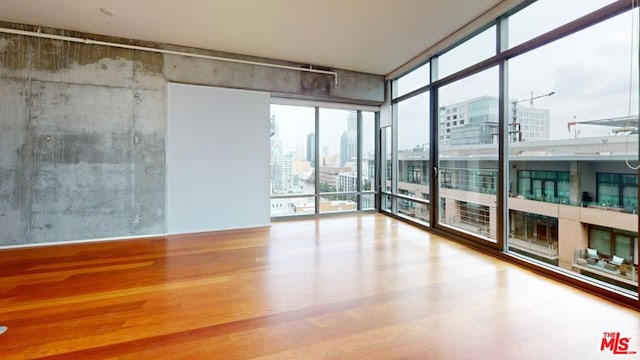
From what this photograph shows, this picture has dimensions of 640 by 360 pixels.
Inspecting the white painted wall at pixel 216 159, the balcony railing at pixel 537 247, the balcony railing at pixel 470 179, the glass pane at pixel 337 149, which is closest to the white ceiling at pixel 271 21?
the white painted wall at pixel 216 159

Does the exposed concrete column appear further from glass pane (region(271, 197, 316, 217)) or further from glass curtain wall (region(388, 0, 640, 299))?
glass pane (region(271, 197, 316, 217))

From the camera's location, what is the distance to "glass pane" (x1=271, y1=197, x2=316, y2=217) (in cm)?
584

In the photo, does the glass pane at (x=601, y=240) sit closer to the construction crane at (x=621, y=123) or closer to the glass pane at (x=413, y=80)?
the construction crane at (x=621, y=123)

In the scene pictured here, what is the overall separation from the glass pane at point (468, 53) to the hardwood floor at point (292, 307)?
2660mm

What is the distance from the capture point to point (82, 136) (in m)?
4.27

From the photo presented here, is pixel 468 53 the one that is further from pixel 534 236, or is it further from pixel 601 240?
pixel 601 240

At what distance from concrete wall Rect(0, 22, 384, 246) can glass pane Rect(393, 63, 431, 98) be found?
11.4 ft

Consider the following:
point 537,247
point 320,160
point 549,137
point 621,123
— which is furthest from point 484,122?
point 320,160

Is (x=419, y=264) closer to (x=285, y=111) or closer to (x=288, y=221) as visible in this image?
(x=288, y=221)

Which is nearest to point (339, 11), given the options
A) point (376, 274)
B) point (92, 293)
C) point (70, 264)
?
point (376, 274)

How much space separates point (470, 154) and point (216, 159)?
406 centimetres

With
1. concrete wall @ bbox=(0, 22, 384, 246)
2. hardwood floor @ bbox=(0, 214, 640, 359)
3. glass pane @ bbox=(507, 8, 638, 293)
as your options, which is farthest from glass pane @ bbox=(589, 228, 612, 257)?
concrete wall @ bbox=(0, 22, 384, 246)

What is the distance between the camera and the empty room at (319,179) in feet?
6.92

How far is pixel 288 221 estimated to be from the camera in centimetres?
576
